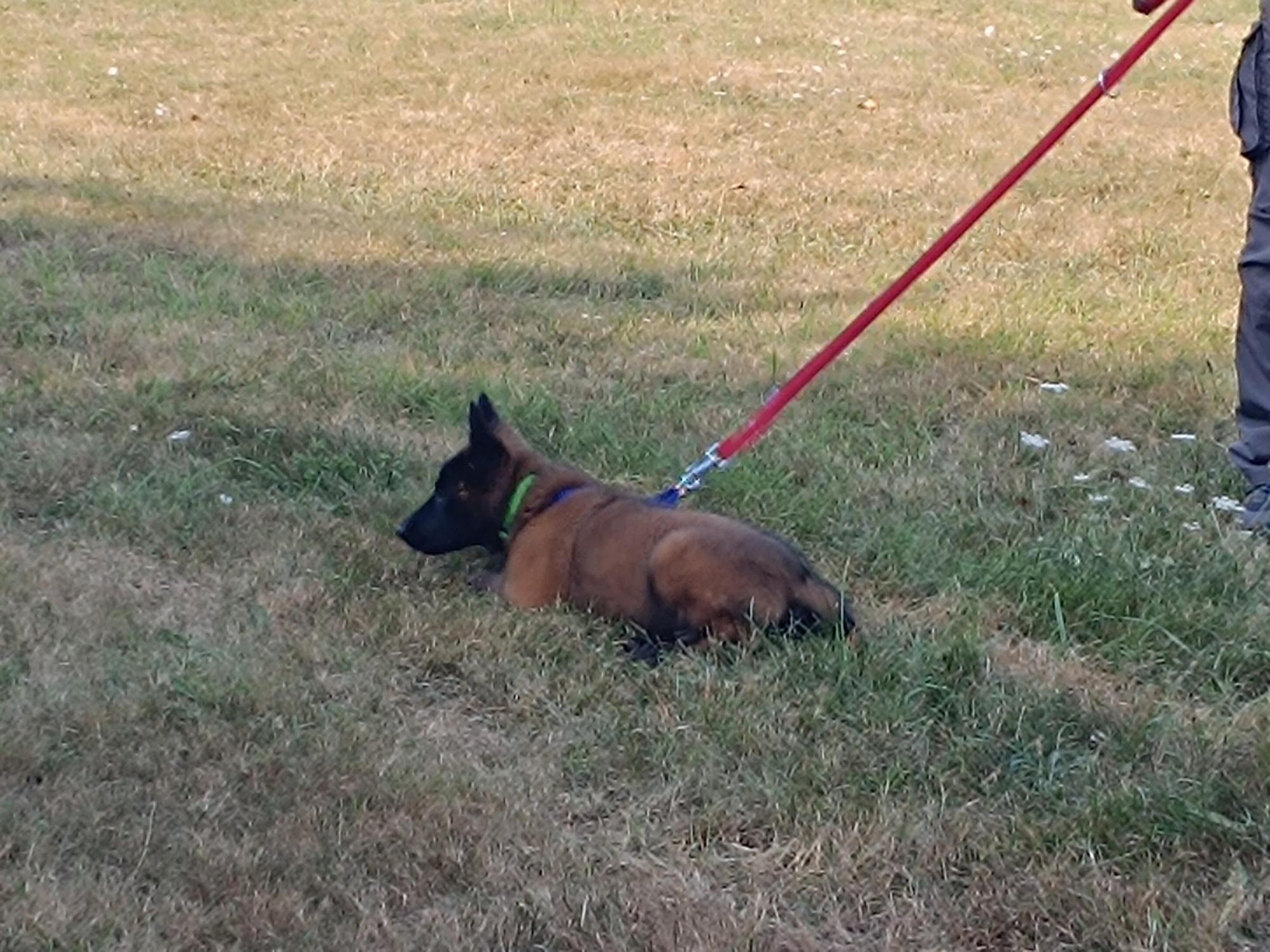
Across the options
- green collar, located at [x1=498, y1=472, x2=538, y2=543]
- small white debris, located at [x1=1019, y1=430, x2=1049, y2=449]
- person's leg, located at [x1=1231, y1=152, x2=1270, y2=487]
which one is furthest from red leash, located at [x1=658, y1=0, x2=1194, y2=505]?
small white debris, located at [x1=1019, y1=430, x2=1049, y2=449]

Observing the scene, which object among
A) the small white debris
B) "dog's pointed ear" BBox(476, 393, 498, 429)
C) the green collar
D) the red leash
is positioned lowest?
the small white debris

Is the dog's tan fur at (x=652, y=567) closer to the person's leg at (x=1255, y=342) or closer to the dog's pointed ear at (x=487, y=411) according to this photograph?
the dog's pointed ear at (x=487, y=411)

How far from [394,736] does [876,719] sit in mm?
1051

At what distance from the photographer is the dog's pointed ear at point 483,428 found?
4875 millimetres

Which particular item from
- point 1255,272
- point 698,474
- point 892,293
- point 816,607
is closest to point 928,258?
point 892,293

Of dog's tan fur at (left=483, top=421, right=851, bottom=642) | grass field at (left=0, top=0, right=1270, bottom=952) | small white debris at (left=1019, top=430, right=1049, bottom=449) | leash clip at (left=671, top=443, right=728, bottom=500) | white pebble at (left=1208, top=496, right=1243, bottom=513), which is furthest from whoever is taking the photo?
small white debris at (left=1019, top=430, right=1049, bottom=449)

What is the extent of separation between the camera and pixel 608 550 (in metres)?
4.51

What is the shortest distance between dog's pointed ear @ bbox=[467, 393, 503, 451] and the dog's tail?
1.03 meters

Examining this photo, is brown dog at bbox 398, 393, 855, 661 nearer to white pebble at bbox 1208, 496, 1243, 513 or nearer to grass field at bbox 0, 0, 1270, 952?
grass field at bbox 0, 0, 1270, 952

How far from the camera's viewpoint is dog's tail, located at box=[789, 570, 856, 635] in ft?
14.0

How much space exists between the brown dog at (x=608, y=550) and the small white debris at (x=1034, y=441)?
1.57 metres

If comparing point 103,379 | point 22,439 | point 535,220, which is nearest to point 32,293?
point 103,379

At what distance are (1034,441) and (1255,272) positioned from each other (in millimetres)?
873

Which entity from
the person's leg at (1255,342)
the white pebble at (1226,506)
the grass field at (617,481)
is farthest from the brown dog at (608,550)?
the person's leg at (1255,342)
